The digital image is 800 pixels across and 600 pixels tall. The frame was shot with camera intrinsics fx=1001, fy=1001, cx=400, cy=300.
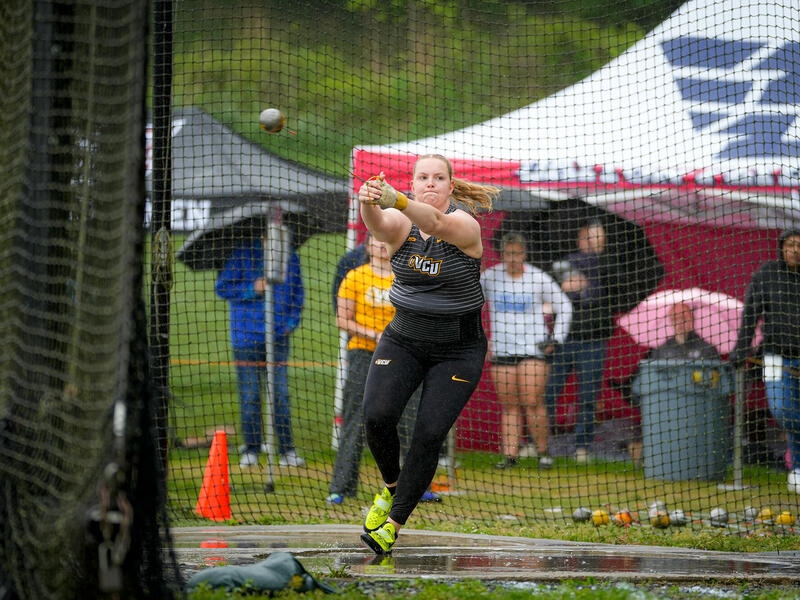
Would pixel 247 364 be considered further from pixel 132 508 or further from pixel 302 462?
pixel 132 508

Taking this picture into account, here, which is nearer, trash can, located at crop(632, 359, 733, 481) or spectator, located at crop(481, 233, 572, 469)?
trash can, located at crop(632, 359, 733, 481)

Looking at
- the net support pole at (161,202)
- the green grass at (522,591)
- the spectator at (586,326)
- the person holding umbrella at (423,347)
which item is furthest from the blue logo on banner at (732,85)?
the green grass at (522,591)

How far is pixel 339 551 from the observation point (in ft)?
19.9

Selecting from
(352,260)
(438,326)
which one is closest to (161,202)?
(438,326)

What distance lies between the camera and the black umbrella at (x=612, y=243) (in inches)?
400

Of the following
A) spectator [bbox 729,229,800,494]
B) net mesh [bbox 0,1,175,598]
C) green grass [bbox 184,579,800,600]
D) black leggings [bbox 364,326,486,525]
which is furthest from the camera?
spectator [bbox 729,229,800,494]

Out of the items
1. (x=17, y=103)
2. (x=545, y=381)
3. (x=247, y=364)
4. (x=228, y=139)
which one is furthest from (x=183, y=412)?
(x=17, y=103)

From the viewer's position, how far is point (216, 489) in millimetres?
7812

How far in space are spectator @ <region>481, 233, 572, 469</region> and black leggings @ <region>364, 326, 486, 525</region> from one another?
4.18 metres

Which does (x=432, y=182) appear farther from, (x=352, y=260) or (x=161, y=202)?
(x=352, y=260)

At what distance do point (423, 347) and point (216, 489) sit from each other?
3068 millimetres

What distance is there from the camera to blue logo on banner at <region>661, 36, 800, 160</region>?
30.0 ft

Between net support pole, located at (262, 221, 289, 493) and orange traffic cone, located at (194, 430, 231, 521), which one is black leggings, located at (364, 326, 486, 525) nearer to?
orange traffic cone, located at (194, 430, 231, 521)

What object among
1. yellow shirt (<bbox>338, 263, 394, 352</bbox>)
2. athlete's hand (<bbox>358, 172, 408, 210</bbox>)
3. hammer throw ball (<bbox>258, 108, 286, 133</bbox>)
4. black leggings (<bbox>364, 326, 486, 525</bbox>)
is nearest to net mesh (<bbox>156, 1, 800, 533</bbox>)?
yellow shirt (<bbox>338, 263, 394, 352</bbox>)
